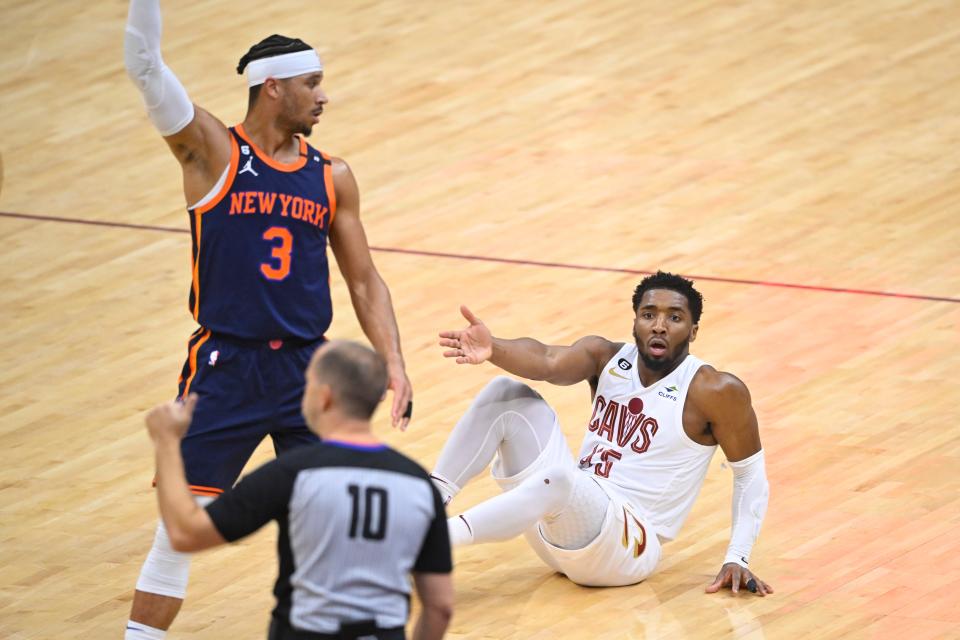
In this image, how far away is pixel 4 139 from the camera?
11758 millimetres

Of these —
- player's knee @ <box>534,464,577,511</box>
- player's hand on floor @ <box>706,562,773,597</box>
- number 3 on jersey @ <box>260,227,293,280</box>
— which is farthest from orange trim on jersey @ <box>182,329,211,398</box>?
player's hand on floor @ <box>706,562,773,597</box>

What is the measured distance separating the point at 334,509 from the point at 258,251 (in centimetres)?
188

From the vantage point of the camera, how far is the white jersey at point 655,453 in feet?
20.8

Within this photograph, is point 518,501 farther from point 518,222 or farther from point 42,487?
point 518,222

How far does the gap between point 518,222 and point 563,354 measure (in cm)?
393

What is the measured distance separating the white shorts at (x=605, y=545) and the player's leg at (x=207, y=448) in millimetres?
1106

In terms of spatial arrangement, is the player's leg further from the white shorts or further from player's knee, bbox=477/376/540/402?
the white shorts

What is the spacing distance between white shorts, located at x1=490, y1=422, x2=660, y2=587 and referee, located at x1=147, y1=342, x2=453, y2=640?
2.18 meters

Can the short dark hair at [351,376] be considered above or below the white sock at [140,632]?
above

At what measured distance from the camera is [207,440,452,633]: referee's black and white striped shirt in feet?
12.6

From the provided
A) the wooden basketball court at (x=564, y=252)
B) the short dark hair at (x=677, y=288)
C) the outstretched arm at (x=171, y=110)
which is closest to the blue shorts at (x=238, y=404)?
the outstretched arm at (x=171, y=110)

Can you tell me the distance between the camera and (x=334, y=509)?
383 centimetres

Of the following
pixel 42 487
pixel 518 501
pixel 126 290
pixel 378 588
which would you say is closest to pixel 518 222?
pixel 126 290

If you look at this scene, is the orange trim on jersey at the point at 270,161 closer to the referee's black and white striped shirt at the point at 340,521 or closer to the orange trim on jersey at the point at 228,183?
the orange trim on jersey at the point at 228,183
